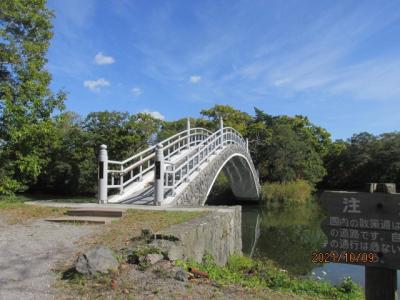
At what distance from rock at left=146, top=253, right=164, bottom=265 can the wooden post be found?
7.41 ft

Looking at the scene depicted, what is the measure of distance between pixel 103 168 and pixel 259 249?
21.9 ft

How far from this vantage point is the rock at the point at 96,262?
418 centimetres

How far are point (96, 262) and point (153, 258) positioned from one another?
0.66 m

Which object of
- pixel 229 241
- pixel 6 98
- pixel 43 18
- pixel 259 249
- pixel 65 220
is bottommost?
pixel 259 249

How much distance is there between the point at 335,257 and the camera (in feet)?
11.2

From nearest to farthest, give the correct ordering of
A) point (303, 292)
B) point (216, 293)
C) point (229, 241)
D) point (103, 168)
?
point (216, 293) < point (303, 292) < point (229, 241) < point (103, 168)

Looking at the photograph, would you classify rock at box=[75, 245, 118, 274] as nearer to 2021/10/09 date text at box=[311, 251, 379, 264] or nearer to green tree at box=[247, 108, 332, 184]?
2021/10/09 date text at box=[311, 251, 379, 264]

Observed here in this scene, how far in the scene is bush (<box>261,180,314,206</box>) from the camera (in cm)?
3120

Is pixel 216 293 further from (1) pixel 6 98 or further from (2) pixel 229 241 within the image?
(1) pixel 6 98

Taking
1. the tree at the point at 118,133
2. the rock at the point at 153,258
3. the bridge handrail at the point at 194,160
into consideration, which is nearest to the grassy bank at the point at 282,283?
the rock at the point at 153,258

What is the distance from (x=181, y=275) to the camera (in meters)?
4.27

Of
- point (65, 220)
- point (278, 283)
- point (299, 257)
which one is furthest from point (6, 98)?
point (299, 257)

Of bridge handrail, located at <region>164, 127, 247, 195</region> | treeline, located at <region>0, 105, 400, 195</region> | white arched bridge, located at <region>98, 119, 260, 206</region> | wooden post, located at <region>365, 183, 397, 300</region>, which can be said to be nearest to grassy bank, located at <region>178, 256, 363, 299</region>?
wooden post, located at <region>365, 183, 397, 300</region>

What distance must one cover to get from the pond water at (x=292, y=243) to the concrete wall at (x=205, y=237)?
2356 mm
